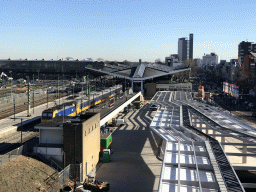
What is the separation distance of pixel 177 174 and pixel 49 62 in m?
80.6

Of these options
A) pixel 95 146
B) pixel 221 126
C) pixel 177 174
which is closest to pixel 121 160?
pixel 95 146

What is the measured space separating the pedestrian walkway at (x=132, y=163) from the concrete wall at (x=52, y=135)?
306 centimetres

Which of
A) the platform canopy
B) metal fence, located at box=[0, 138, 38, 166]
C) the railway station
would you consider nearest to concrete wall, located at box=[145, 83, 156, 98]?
the platform canopy

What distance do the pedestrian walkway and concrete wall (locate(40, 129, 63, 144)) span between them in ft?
10.1

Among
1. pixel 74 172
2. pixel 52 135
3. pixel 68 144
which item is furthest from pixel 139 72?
pixel 74 172

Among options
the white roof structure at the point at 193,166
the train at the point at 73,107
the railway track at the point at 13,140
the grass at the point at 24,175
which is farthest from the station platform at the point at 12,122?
the white roof structure at the point at 193,166

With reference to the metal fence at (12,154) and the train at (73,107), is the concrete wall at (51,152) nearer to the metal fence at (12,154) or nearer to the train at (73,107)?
the metal fence at (12,154)

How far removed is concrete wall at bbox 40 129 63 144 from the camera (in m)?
17.2

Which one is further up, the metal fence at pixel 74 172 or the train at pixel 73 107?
the train at pixel 73 107

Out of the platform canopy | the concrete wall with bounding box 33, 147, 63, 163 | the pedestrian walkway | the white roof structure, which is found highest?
the platform canopy

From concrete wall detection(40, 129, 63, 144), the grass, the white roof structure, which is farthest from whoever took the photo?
concrete wall detection(40, 129, 63, 144)

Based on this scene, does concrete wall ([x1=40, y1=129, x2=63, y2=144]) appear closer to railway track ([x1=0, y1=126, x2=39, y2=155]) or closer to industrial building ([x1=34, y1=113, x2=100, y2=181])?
industrial building ([x1=34, y1=113, x2=100, y2=181])

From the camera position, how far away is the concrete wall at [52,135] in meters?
17.2

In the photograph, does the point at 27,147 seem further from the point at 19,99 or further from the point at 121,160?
the point at 19,99
